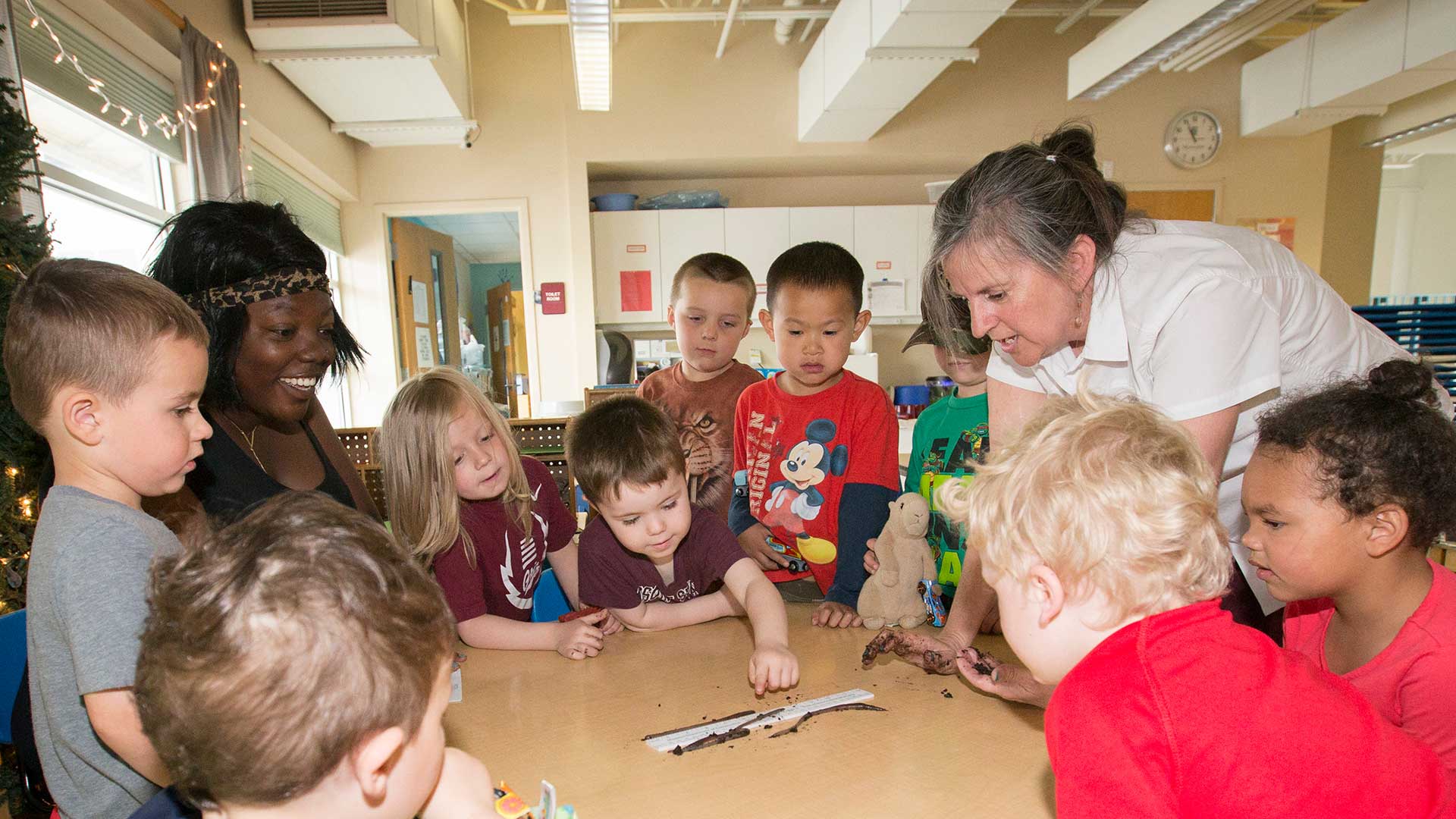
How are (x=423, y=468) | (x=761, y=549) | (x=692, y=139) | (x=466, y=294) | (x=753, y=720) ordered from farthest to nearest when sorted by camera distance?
(x=466, y=294) → (x=692, y=139) → (x=761, y=549) → (x=423, y=468) → (x=753, y=720)

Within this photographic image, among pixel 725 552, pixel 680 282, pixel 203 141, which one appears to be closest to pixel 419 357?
pixel 203 141

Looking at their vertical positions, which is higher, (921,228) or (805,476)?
→ (921,228)

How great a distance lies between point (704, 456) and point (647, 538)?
30.2 inches

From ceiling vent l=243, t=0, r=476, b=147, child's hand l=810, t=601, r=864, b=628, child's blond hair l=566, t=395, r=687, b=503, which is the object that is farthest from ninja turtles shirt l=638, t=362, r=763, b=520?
ceiling vent l=243, t=0, r=476, b=147

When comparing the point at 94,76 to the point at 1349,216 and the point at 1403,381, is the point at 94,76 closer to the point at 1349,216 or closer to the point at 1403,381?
the point at 1403,381

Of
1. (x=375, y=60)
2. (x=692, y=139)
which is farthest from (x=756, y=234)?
(x=375, y=60)

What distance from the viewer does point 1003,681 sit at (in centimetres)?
107

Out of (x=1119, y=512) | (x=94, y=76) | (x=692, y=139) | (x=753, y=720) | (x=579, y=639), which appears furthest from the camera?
(x=692, y=139)

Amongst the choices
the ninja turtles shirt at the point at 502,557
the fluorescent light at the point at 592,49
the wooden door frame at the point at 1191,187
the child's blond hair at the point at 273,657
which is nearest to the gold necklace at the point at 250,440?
the ninja turtles shirt at the point at 502,557

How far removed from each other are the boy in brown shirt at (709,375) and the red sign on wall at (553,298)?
3.34 m

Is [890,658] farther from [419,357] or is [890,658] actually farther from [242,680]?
[419,357]

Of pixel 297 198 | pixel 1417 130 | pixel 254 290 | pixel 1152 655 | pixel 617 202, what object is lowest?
pixel 1152 655

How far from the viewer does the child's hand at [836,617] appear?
141cm

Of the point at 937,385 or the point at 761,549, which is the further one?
the point at 937,385
